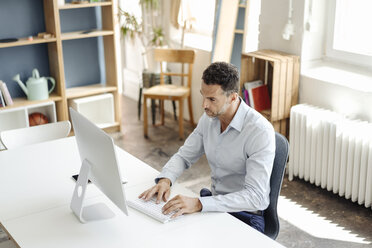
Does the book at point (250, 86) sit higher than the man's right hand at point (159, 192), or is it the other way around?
the book at point (250, 86)

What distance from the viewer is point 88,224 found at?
88.9 inches

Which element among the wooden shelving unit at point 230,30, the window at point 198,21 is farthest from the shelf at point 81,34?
the wooden shelving unit at point 230,30

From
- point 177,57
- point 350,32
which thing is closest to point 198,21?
point 177,57

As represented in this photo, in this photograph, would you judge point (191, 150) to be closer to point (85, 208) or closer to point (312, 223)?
point (85, 208)

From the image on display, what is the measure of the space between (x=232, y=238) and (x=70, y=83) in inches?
150

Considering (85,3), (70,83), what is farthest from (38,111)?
(85,3)

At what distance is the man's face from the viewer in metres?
2.41

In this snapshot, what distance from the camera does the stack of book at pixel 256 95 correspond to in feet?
14.6

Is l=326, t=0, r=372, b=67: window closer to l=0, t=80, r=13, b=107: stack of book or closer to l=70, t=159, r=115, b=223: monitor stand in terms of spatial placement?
l=70, t=159, r=115, b=223: monitor stand

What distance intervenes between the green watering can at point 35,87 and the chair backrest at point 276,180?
10.0 feet

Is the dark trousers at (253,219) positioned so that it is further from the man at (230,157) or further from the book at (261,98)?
the book at (261,98)

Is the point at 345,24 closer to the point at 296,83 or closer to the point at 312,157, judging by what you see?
the point at 296,83

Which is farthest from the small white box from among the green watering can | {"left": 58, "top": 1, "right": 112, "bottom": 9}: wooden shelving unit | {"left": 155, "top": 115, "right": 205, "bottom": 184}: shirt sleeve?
{"left": 155, "top": 115, "right": 205, "bottom": 184}: shirt sleeve

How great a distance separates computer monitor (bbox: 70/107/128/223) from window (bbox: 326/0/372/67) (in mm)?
2663
